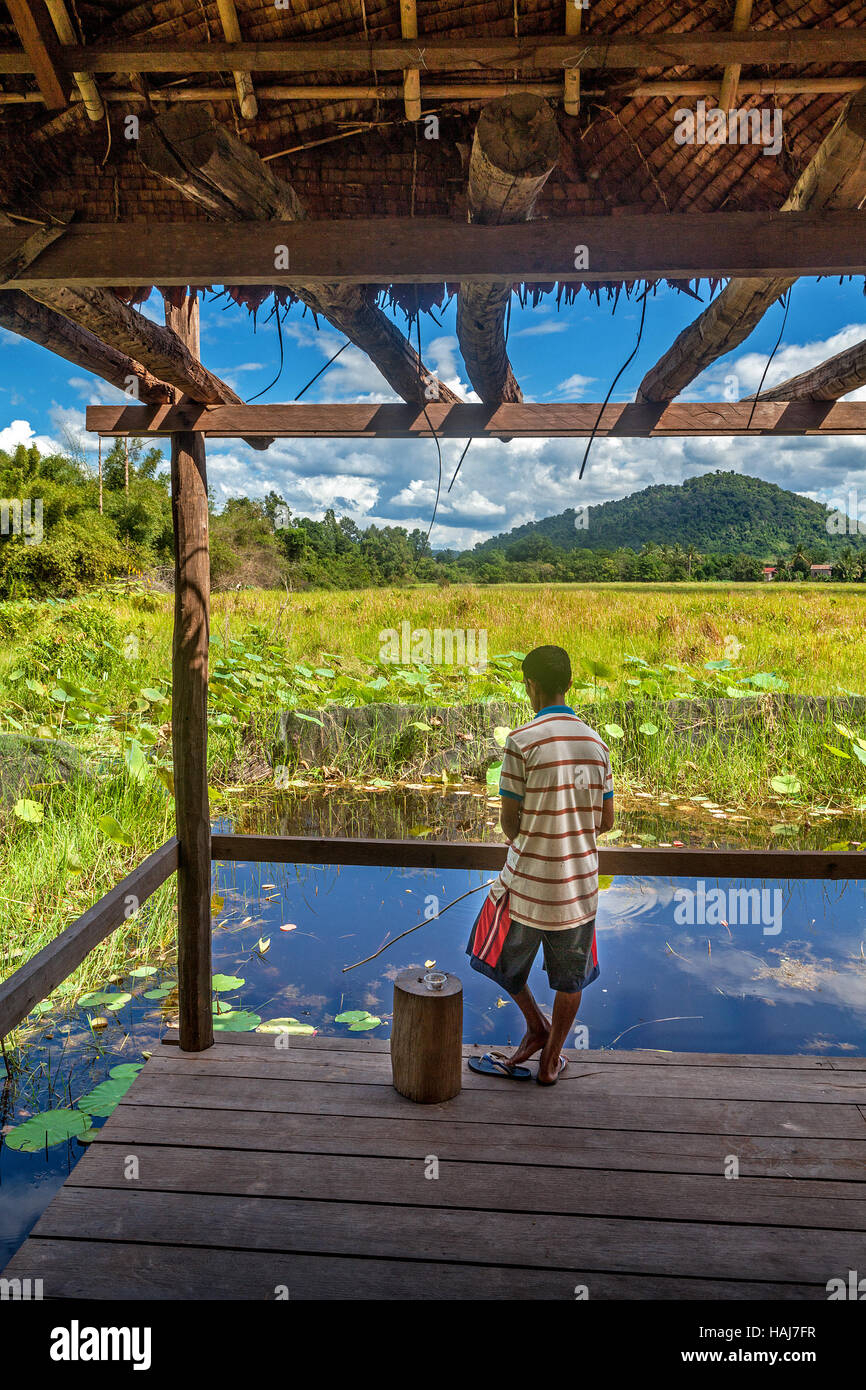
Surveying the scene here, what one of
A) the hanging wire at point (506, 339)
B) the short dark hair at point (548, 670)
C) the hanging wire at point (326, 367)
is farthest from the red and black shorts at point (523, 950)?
the hanging wire at point (326, 367)

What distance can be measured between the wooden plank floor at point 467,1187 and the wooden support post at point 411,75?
2117mm

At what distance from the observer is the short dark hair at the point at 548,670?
203 cm

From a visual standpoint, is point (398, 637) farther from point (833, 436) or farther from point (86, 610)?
point (833, 436)

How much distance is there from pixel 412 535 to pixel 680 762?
40.1 feet

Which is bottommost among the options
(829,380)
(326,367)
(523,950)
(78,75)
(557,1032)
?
(557,1032)

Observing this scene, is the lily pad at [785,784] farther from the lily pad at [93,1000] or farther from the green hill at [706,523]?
the green hill at [706,523]

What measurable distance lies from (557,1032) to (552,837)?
22.0 inches

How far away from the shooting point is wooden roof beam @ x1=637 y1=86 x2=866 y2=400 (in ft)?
4.26

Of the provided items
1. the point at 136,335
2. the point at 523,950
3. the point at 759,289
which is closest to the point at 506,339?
the point at 759,289

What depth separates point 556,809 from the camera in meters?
1.97

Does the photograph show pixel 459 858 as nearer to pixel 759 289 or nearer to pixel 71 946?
pixel 71 946
